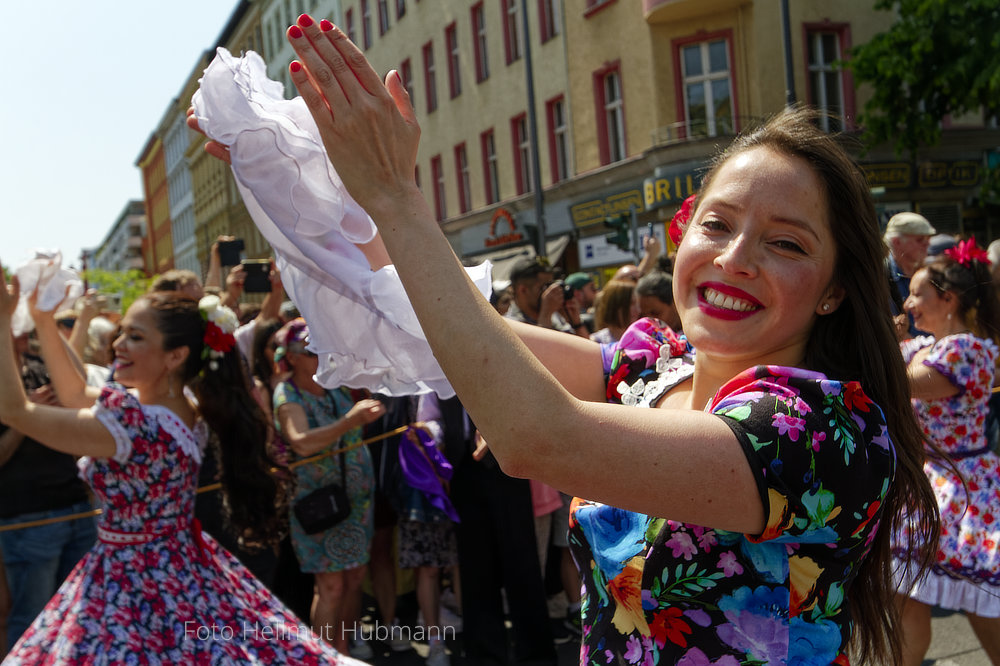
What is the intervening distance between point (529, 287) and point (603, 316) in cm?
65

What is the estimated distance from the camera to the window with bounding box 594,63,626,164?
63.3 feet

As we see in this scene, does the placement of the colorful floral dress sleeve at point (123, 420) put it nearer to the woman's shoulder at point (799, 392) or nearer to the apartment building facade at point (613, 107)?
the woman's shoulder at point (799, 392)

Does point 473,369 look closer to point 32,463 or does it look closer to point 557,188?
point 32,463

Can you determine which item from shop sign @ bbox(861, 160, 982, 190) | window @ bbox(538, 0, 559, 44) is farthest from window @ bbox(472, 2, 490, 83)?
shop sign @ bbox(861, 160, 982, 190)

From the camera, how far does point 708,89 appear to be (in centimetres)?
1764

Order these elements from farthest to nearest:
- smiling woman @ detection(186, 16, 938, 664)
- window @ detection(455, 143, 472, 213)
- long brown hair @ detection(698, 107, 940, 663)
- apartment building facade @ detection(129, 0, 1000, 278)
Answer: window @ detection(455, 143, 472, 213), apartment building facade @ detection(129, 0, 1000, 278), long brown hair @ detection(698, 107, 940, 663), smiling woman @ detection(186, 16, 938, 664)

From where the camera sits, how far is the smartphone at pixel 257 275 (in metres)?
7.12

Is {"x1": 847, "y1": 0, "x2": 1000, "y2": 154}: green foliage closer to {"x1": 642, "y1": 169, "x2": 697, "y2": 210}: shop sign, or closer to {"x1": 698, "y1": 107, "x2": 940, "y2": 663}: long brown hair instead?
{"x1": 642, "y1": 169, "x2": 697, "y2": 210}: shop sign

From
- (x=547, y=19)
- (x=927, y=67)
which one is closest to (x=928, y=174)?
(x=927, y=67)

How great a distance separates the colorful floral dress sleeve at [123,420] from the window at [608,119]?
1676 cm

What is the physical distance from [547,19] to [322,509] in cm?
1821

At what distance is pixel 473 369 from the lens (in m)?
1.21

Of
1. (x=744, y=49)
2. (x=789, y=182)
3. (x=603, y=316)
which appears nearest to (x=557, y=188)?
(x=744, y=49)

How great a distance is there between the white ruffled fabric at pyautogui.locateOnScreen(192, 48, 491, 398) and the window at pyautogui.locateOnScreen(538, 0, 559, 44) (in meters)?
19.8
